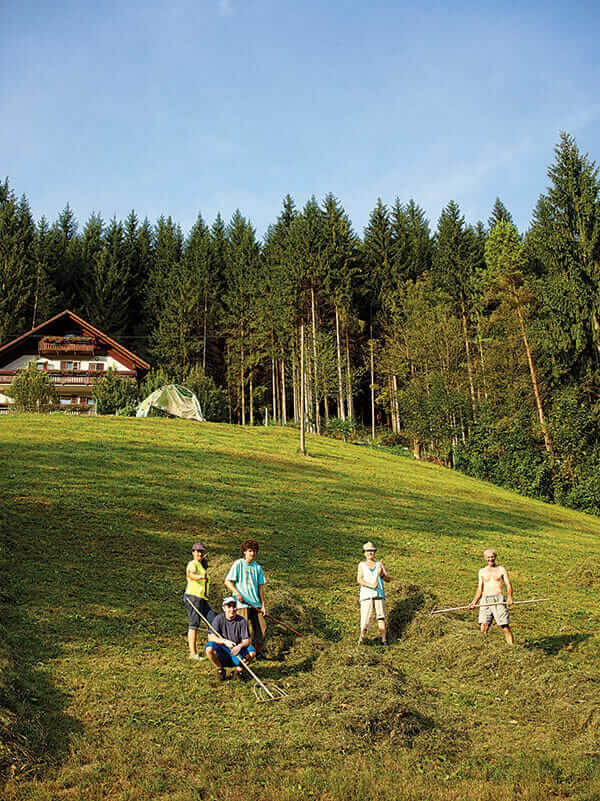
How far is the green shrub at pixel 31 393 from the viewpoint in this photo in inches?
1857

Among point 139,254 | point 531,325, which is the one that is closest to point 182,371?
point 139,254

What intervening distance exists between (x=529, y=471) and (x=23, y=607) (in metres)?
35.8

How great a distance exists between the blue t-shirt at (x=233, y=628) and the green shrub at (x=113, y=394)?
143 feet

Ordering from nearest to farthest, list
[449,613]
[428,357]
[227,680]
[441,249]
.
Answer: [227,680], [449,613], [428,357], [441,249]

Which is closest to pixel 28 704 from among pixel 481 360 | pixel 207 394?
pixel 481 360

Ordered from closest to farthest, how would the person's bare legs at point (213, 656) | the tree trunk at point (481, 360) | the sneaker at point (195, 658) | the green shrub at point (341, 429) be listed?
the person's bare legs at point (213, 656) → the sneaker at point (195, 658) → the tree trunk at point (481, 360) → the green shrub at point (341, 429)

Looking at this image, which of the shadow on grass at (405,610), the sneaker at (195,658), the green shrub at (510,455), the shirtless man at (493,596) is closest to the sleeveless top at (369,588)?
the shadow on grass at (405,610)

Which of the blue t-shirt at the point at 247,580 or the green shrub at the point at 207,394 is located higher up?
the green shrub at the point at 207,394

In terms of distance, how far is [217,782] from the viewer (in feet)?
22.5

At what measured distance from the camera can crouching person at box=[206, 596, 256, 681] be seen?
390 inches

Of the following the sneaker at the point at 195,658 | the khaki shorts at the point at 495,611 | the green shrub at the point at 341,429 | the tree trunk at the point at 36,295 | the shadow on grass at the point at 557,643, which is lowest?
the shadow on grass at the point at 557,643

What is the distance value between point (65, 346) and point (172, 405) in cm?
2022

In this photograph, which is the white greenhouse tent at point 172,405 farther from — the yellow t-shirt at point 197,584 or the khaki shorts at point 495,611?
the yellow t-shirt at point 197,584

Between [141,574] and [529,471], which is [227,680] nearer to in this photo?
[141,574]
